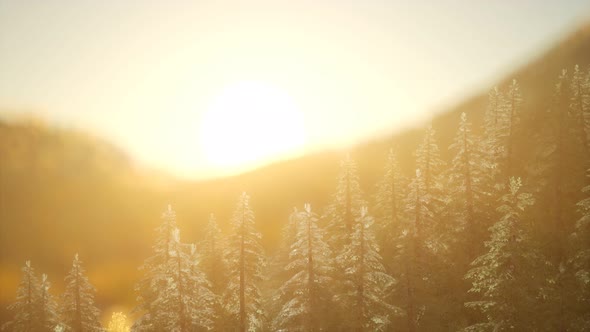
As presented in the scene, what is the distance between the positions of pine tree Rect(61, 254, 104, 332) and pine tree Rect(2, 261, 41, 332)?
79.5 inches

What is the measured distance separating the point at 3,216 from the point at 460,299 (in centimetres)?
12038

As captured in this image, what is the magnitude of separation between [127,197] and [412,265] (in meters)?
102

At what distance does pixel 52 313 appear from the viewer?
99.1ft

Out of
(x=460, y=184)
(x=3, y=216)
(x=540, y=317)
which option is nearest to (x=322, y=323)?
(x=540, y=317)

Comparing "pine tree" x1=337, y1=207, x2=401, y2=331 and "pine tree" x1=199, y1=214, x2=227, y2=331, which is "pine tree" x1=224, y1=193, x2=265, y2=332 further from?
"pine tree" x1=337, y1=207, x2=401, y2=331

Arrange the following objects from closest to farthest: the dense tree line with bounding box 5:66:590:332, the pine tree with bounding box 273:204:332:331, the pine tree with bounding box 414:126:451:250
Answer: the dense tree line with bounding box 5:66:590:332 < the pine tree with bounding box 273:204:332:331 < the pine tree with bounding box 414:126:451:250

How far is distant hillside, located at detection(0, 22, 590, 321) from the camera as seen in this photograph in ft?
270

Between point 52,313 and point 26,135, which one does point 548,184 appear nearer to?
point 52,313

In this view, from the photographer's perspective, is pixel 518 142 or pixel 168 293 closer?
pixel 168 293

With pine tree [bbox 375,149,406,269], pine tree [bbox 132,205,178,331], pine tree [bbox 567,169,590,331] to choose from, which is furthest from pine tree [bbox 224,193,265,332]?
pine tree [bbox 567,169,590,331]

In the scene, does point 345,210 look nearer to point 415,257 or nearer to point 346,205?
point 346,205

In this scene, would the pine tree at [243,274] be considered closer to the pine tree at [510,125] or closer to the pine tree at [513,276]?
the pine tree at [513,276]

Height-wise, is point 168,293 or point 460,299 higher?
point 168,293

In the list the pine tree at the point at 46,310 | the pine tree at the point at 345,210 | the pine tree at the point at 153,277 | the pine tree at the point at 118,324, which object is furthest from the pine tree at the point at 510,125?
the pine tree at the point at 118,324
